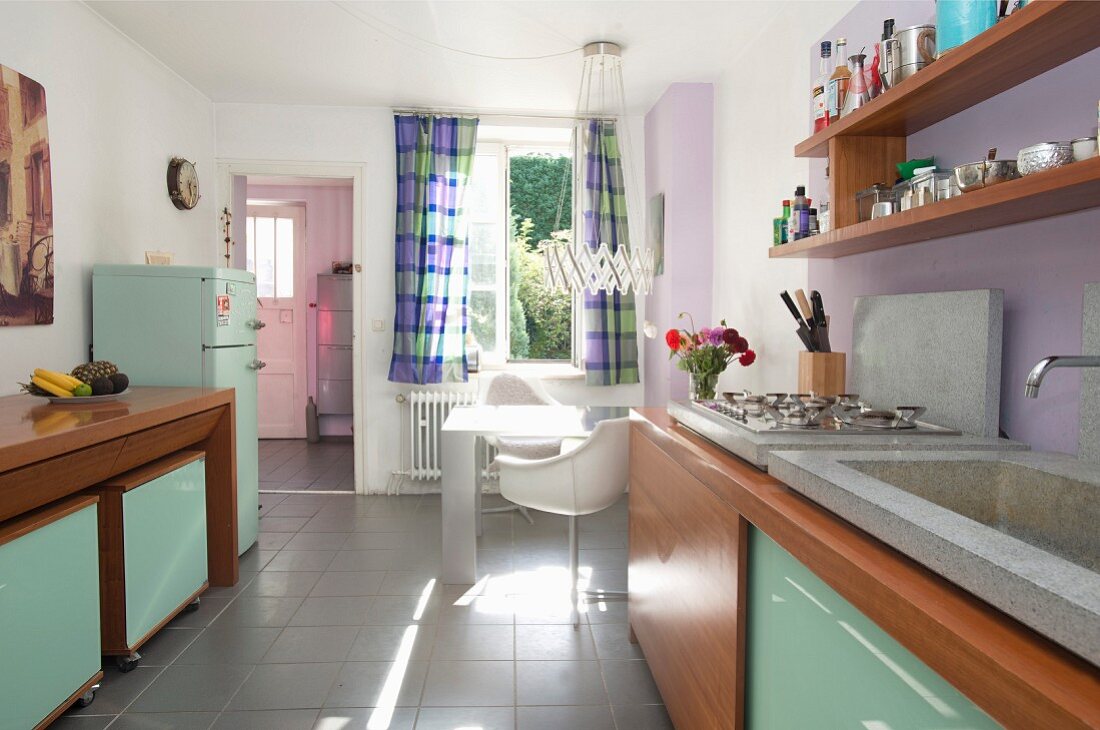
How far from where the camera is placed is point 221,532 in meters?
3.18

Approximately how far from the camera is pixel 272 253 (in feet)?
23.6

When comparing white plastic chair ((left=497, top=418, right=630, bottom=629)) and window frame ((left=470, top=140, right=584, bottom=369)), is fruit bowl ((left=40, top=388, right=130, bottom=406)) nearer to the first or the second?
white plastic chair ((left=497, top=418, right=630, bottom=629))

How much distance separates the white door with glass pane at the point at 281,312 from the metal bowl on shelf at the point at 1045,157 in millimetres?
6801

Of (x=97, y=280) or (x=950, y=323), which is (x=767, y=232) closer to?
(x=950, y=323)

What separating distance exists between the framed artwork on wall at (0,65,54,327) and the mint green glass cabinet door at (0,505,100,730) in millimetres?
1165

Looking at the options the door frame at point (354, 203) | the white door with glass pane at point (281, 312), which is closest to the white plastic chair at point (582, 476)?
the door frame at point (354, 203)

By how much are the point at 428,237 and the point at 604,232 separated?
119 cm

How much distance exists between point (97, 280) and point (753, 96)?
10.6 ft

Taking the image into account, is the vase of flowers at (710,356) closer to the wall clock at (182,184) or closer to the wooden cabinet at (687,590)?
the wooden cabinet at (687,590)

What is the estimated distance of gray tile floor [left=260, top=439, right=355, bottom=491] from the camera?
5199mm

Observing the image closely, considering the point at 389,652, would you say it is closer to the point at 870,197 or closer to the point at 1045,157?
the point at 870,197

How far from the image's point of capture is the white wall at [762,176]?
2949mm

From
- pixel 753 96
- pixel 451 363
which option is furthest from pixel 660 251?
Answer: pixel 451 363

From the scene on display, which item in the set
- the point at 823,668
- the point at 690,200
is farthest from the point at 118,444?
the point at 690,200
